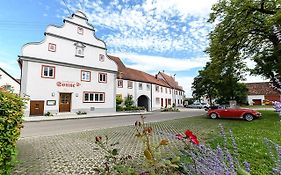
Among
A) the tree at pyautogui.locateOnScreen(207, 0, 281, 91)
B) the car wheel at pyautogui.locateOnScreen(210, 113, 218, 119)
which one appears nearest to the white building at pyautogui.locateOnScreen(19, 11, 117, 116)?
the car wheel at pyautogui.locateOnScreen(210, 113, 218, 119)

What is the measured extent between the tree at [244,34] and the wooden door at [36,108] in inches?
742

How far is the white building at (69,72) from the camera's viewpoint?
75.6ft

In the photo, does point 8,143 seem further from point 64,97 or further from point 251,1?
point 64,97

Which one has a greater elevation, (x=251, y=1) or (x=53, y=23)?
(x=53, y=23)

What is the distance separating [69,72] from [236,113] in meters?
19.8

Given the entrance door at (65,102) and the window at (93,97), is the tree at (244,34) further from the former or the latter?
the entrance door at (65,102)

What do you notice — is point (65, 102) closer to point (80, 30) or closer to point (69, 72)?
point (69, 72)

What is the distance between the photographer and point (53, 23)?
25.4m

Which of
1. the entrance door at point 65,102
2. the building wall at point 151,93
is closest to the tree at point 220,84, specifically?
the building wall at point 151,93

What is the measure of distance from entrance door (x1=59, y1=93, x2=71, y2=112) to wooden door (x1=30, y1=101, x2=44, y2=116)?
2.41 m

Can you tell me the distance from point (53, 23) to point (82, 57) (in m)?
5.37

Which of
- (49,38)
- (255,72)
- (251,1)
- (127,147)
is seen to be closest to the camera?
(127,147)

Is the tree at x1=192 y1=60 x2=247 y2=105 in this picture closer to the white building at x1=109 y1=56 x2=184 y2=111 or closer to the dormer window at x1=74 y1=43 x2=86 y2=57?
the white building at x1=109 y1=56 x2=184 y2=111

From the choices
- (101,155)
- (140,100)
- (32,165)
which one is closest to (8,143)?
(32,165)
